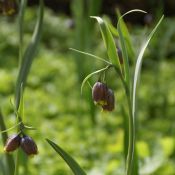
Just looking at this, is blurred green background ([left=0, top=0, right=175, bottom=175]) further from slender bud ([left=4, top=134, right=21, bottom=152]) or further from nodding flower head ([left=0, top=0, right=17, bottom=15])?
slender bud ([left=4, top=134, right=21, bottom=152])

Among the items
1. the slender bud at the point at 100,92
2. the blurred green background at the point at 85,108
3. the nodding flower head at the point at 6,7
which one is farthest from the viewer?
the blurred green background at the point at 85,108

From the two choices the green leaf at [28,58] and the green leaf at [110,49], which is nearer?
the green leaf at [110,49]

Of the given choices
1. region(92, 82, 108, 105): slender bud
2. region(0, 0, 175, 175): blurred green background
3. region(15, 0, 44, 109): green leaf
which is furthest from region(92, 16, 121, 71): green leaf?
region(0, 0, 175, 175): blurred green background

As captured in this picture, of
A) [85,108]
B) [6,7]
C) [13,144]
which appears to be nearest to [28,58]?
[6,7]

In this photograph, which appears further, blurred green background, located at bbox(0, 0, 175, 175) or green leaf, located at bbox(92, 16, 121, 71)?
blurred green background, located at bbox(0, 0, 175, 175)

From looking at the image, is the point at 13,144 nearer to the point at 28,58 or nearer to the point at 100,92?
the point at 100,92

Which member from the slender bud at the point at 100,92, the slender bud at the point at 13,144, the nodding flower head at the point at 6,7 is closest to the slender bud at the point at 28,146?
the slender bud at the point at 13,144

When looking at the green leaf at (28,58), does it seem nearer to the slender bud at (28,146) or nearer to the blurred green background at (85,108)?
the blurred green background at (85,108)

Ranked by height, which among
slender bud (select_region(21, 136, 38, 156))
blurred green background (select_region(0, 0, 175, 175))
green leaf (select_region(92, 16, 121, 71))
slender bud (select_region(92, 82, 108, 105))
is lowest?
blurred green background (select_region(0, 0, 175, 175))

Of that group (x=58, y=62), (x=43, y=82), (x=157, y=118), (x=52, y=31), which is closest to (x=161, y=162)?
(x=157, y=118)
